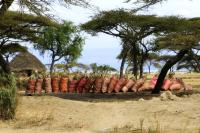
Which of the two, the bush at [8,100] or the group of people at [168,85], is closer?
the bush at [8,100]

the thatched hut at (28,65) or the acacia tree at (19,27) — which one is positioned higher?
the acacia tree at (19,27)

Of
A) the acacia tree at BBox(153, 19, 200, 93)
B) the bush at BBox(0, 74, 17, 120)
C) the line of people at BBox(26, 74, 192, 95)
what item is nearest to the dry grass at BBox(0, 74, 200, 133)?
the bush at BBox(0, 74, 17, 120)

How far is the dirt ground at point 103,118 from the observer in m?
11.6

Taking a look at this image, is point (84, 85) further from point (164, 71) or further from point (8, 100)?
point (8, 100)

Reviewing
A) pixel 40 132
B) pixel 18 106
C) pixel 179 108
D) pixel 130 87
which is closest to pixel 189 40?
pixel 130 87

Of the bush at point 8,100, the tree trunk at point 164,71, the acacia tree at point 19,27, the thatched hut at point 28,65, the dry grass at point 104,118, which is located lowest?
the dry grass at point 104,118

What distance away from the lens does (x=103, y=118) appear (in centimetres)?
1319

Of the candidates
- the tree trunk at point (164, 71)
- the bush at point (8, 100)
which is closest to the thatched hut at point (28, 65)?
the tree trunk at point (164, 71)

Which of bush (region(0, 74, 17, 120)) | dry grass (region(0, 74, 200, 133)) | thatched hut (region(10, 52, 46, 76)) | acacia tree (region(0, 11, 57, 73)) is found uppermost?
acacia tree (region(0, 11, 57, 73))

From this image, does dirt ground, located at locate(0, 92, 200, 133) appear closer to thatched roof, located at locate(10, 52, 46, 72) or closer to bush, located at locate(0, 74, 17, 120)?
bush, located at locate(0, 74, 17, 120)

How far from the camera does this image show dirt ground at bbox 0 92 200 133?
11609 mm

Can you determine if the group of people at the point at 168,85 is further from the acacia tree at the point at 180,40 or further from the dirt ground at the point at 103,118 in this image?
the dirt ground at the point at 103,118

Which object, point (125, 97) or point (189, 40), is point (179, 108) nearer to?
point (125, 97)

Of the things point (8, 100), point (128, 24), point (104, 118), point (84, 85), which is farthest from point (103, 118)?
point (128, 24)
